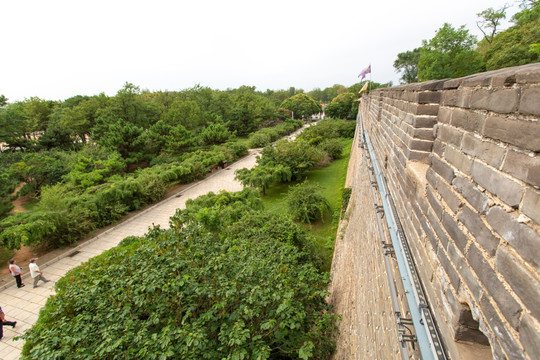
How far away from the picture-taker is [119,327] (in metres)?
3.05

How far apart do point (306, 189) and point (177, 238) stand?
23.0 feet

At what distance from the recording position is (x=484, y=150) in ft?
3.91

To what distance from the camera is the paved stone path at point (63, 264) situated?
702 centimetres

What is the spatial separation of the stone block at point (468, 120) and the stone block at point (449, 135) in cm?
4

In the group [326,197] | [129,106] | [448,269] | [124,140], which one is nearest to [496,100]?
[448,269]

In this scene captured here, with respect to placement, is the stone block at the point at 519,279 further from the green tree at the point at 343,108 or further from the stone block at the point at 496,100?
the green tree at the point at 343,108

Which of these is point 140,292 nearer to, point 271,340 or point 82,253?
point 271,340

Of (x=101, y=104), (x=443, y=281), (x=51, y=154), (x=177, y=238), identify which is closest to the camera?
(x=443, y=281)

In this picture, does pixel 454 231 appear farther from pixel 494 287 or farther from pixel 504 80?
pixel 504 80

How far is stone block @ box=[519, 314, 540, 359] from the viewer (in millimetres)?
799

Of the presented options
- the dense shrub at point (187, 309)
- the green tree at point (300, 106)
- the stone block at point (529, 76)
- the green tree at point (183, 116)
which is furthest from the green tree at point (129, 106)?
the green tree at point (300, 106)

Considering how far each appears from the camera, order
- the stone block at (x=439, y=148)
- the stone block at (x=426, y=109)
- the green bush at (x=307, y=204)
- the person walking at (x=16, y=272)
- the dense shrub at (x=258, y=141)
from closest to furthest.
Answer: the stone block at (x=439, y=148) < the stone block at (x=426, y=109) < the person walking at (x=16, y=272) < the green bush at (x=307, y=204) < the dense shrub at (x=258, y=141)

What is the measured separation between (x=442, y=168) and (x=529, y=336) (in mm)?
1037

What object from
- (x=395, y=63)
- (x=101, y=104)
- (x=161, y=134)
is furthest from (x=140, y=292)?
(x=395, y=63)
